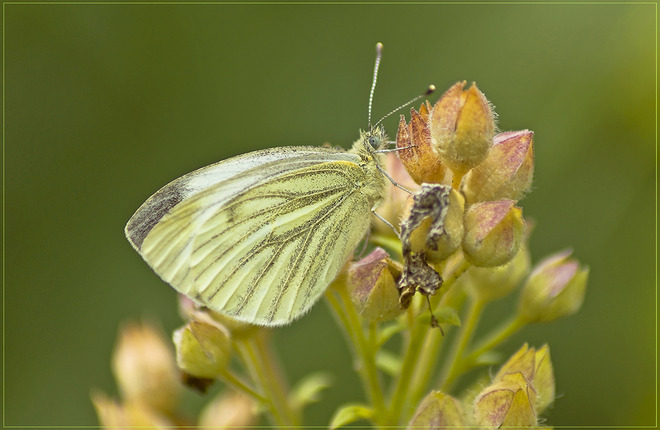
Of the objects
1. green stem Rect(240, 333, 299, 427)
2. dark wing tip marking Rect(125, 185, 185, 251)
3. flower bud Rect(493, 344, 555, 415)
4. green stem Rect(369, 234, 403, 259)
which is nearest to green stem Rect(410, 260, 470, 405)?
green stem Rect(369, 234, 403, 259)

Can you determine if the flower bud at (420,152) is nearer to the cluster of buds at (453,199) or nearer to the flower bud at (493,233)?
the cluster of buds at (453,199)

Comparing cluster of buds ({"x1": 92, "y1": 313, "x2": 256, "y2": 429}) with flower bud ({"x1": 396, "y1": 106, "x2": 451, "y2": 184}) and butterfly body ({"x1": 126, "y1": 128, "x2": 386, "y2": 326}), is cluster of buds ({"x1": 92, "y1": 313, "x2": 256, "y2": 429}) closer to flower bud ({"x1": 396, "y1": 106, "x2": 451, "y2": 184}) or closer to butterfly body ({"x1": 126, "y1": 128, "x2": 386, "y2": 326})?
butterfly body ({"x1": 126, "y1": 128, "x2": 386, "y2": 326})

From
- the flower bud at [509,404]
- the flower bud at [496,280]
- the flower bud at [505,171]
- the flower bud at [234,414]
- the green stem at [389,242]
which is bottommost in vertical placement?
the flower bud at [234,414]

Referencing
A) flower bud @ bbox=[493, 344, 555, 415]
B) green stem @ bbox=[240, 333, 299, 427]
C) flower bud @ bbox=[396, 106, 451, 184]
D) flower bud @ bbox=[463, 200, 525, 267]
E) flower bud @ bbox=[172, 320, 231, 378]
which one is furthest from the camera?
green stem @ bbox=[240, 333, 299, 427]

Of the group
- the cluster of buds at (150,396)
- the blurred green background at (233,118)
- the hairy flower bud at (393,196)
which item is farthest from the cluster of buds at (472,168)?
the blurred green background at (233,118)

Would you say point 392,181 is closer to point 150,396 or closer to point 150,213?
point 150,213

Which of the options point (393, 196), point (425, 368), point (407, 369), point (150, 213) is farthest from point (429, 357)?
point (150, 213)
